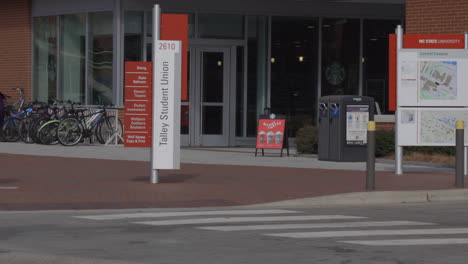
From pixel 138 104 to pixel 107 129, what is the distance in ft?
39.4

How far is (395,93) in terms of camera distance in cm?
1805

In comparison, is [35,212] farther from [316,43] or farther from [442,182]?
[316,43]

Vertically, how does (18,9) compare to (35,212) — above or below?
above

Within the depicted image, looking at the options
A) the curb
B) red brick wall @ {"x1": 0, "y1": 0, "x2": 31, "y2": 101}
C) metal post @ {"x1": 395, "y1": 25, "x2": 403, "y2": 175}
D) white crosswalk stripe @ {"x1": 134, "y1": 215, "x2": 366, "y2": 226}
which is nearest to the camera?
white crosswalk stripe @ {"x1": 134, "y1": 215, "x2": 366, "y2": 226}

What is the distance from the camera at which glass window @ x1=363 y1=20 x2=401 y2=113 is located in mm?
30172

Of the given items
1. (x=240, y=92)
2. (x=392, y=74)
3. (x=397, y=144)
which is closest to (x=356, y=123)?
(x=392, y=74)

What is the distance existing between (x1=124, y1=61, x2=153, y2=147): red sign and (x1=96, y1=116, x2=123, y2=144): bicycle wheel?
11688 mm

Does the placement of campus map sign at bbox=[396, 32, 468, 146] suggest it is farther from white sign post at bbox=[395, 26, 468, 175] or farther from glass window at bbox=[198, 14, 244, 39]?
glass window at bbox=[198, 14, 244, 39]

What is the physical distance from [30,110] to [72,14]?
313 centimetres

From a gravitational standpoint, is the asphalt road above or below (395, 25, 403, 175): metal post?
below

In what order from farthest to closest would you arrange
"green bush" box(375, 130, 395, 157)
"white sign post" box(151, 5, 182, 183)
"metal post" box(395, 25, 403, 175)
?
"green bush" box(375, 130, 395, 157), "metal post" box(395, 25, 403, 175), "white sign post" box(151, 5, 182, 183)

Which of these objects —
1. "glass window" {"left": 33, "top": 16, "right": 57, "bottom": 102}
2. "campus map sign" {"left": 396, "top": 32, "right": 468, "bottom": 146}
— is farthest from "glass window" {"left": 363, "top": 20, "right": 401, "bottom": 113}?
"campus map sign" {"left": 396, "top": 32, "right": 468, "bottom": 146}

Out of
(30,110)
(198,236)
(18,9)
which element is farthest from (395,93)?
Result: (18,9)

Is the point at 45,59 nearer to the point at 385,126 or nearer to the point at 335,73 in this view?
the point at 335,73
